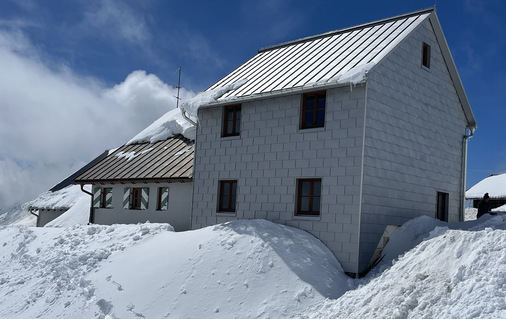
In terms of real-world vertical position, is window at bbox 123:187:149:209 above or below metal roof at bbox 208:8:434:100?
below

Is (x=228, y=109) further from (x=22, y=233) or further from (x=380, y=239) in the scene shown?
(x=22, y=233)

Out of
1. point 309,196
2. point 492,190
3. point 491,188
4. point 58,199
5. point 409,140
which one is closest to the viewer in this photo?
point 309,196

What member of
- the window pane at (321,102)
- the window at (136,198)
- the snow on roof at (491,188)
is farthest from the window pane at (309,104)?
the snow on roof at (491,188)

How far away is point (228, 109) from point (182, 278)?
22.7 ft

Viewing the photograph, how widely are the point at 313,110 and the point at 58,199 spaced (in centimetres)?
2475

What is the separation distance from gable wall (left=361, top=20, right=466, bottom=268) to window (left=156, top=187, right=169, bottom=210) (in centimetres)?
933

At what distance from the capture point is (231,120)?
17.8 meters

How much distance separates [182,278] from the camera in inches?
508

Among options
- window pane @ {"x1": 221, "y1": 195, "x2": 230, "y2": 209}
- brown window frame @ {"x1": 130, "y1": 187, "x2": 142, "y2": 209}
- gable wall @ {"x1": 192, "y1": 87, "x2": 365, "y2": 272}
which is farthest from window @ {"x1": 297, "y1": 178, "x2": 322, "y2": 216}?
brown window frame @ {"x1": 130, "y1": 187, "x2": 142, "y2": 209}

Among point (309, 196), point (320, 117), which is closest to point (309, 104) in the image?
point (320, 117)

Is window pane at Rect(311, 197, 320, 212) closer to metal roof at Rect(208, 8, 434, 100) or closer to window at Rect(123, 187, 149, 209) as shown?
metal roof at Rect(208, 8, 434, 100)

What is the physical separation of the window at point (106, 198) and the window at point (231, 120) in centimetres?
846

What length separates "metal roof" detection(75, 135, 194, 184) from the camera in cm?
2038

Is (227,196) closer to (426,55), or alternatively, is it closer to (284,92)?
(284,92)
